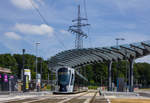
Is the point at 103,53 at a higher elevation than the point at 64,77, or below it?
higher

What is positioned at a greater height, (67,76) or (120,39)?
(120,39)

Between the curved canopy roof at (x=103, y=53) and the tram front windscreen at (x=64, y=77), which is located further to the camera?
the curved canopy roof at (x=103, y=53)

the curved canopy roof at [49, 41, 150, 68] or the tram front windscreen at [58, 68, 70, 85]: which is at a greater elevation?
the curved canopy roof at [49, 41, 150, 68]

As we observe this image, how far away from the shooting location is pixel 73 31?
55.2 metres

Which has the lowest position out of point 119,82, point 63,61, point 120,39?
point 119,82

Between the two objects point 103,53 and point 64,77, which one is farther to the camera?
point 103,53

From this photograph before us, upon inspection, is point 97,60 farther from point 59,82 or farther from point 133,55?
point 59,82

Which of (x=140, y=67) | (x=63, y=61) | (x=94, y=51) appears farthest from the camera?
(x=140, y=67)

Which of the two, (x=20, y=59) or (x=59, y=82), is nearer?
(x=59, y=82)

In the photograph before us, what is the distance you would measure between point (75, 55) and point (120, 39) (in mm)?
17295

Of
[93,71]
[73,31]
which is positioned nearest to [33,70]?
[93,71]

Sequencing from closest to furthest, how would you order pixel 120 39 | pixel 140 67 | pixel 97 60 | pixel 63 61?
pixel 63 61, pixel 97 60, pixel 120 39, pixel 140 67

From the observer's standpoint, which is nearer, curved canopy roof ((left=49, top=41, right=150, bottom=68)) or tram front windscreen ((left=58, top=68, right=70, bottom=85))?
tram front windscreen ((left=58, top=68, right=70, bottom=85))

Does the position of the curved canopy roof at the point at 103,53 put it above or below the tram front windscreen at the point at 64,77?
above
